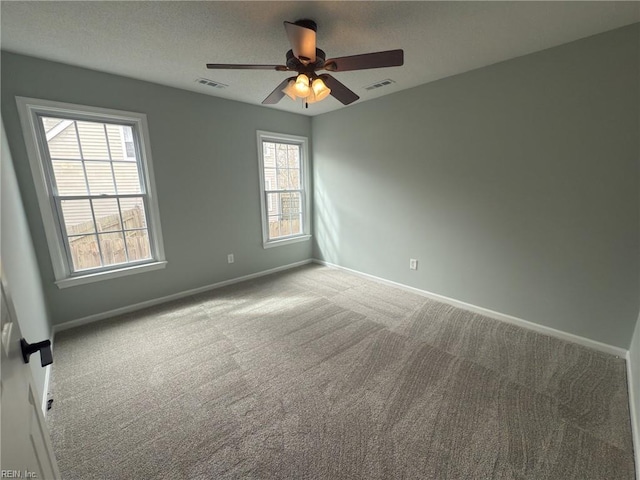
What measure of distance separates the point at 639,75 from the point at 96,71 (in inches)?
173

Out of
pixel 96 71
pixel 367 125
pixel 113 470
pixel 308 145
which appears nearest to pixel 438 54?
pixel 367 125

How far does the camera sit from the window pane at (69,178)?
8.23 feet

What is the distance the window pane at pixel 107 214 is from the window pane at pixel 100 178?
100 mm

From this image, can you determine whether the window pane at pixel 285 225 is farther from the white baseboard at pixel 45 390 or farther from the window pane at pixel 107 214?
the white baseboard at pixel 45 390

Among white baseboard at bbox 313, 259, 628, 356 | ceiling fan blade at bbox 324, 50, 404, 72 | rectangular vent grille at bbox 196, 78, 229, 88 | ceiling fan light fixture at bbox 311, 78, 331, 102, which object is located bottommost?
white baseboard at bbox 313, 259, 628, 356

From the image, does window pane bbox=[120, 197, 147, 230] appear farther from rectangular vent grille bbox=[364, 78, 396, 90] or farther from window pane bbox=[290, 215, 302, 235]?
rectangular vent grille bbox=[364, 78, 396, 90]

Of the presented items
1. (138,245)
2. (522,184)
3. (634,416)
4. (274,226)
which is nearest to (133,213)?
(138,245)

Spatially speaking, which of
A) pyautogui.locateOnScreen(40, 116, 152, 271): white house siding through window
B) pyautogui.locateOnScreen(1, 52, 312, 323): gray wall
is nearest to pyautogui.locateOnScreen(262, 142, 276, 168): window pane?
pyautogui.locateOnScreen(1, 52, 312, 323): gray wall

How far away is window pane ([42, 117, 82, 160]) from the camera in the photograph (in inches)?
96.3

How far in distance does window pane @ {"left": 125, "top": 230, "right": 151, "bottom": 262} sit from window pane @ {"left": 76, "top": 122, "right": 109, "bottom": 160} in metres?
0.83

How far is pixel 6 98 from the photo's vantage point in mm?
2191

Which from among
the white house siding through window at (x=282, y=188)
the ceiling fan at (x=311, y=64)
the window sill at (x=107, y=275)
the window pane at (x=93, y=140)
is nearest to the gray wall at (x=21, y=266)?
the window sill at (x=107, y=275)

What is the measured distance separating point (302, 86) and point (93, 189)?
235 centimetres

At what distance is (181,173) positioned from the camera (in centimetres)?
316
